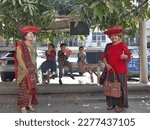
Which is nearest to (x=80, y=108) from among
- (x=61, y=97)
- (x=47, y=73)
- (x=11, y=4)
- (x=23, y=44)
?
(x=61, y=97)

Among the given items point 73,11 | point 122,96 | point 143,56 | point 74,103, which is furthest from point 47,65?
point 73,11

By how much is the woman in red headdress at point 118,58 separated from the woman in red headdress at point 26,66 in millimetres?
1479

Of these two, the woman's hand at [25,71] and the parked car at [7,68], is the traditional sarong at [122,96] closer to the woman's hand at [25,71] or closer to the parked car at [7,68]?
the woman's hand at [25,71]

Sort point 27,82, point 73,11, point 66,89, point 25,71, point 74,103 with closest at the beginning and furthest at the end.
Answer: point 73,11 → point 25,71 → point 27,82 → point 74,103 → point 66,89

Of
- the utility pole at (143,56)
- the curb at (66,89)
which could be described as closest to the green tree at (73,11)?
the curb at (66,89)

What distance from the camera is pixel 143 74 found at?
12.1 metres

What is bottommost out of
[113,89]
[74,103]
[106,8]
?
[74,103]

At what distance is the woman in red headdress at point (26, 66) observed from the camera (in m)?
7.87

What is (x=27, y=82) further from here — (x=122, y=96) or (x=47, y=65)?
(x=47, y=65)

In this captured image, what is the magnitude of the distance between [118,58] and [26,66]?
6.00ft

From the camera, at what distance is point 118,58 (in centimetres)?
807

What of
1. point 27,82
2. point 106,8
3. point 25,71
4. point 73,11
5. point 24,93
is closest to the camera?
point 106,8

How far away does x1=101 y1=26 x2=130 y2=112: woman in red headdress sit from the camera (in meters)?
8.04

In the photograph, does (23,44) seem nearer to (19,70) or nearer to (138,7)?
(19,70)
